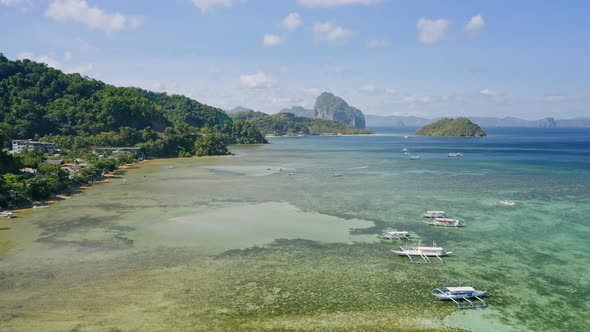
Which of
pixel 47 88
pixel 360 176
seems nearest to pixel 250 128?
pixel 47 88

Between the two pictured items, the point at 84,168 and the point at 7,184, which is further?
the point at 84,168

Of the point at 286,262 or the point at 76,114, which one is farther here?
the point at 76,114

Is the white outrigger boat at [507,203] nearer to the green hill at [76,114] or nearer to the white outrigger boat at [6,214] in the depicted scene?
the white outrigger boat at [6,214]

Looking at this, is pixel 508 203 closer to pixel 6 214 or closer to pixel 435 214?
pixel 435 214

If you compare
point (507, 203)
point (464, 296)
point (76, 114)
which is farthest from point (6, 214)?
point (76, 114)

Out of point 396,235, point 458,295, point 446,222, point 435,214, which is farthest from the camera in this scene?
point 435,214

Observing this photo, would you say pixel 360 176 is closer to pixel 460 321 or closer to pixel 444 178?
pixel 444 178

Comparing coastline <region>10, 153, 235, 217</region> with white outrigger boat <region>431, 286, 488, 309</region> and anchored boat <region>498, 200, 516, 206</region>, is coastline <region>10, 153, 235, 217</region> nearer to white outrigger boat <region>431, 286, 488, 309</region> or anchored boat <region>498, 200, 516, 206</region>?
white outrigger boat <region>431, 286, 488, 309</region>
